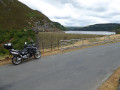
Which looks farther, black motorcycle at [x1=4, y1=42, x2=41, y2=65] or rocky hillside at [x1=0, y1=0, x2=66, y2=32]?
rocky hillside at [x1=0, y1=0, x2=66, y2=32]

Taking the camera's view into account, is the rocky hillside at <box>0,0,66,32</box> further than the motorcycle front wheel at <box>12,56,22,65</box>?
Yes

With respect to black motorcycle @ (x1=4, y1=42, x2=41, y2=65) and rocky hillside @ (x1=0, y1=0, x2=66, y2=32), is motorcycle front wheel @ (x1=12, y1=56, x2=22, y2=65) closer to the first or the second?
black motorcycle @ (x1=4, y1=42, x2=41, y2=65)

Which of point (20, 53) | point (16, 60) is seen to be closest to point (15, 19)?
point (20, 53)

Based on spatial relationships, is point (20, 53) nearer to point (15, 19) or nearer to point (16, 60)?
point (16, 60)

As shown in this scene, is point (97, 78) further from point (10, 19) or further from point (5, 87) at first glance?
point (10, 19)

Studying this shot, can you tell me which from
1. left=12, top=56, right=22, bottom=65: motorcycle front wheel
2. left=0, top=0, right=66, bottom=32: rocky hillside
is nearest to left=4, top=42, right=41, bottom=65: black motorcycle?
left=12, top=56, right=22, bottom=65: motorcycle front wheel

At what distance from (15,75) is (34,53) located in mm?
2823

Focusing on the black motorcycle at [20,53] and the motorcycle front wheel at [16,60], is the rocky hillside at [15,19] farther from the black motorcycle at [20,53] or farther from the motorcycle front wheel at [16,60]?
the motorcycle front wheel at [16,60]

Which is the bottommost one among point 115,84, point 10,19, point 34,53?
point 115,84

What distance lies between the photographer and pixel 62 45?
11859 millimetres

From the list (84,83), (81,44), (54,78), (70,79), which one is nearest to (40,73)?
(54,78)

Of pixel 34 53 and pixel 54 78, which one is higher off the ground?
pixel 34 53

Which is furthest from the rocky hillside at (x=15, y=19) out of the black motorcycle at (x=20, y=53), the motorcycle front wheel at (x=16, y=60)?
the motorcycle front wheel at (x=16, y=60)

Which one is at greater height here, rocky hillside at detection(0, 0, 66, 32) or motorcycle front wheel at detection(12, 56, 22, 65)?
rocky hillside at detection(0, 0, 66, 32)
